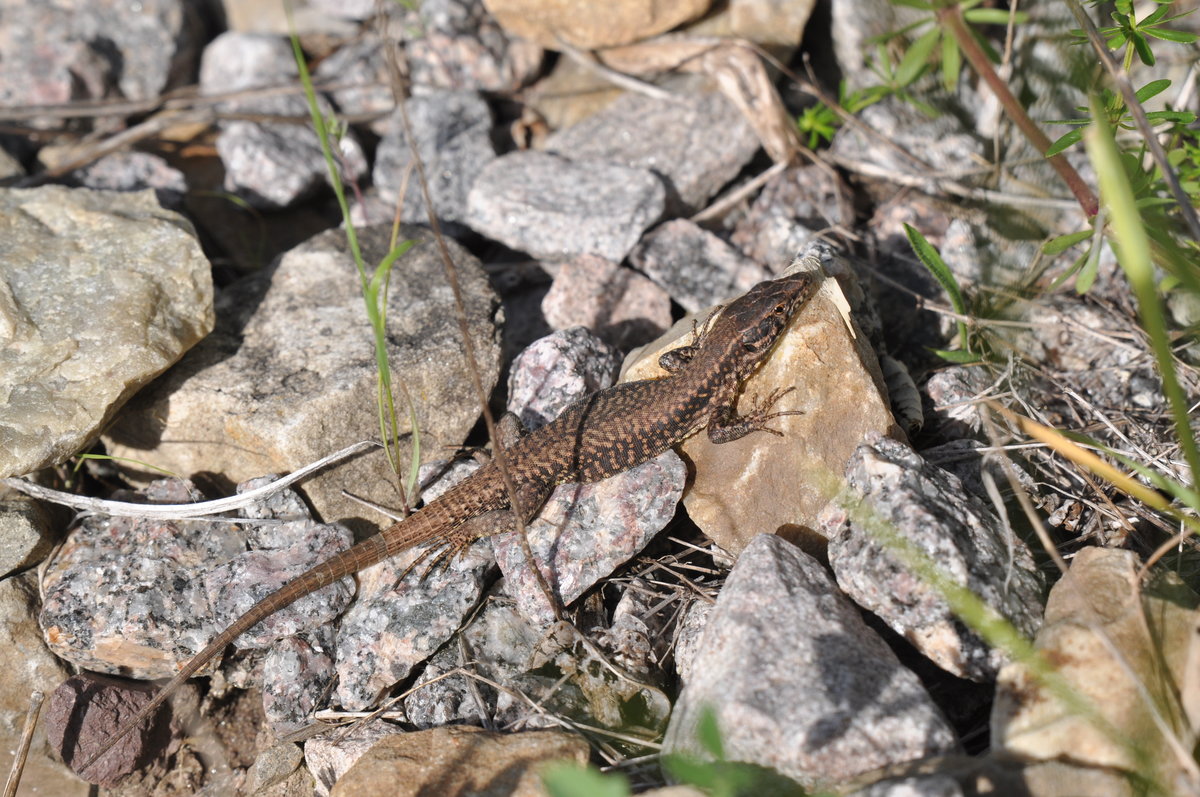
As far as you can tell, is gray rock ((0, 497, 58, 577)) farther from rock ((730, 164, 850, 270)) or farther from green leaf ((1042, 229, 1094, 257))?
green leaf ((1042, 229, 1094, 257))

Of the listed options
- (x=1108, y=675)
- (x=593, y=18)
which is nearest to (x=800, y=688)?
(x=1108, y=675)

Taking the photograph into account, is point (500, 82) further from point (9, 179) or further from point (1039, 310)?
point (1039, 310)

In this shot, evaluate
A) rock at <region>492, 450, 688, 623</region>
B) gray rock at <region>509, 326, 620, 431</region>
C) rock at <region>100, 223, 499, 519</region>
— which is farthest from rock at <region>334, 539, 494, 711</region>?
gray rock at <region>509, 326, 620, 431</region>

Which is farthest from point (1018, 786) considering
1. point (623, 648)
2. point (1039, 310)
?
point (1039, 310)

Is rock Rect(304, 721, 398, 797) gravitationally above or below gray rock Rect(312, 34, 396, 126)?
below

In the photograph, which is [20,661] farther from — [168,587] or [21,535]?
[168,587]
